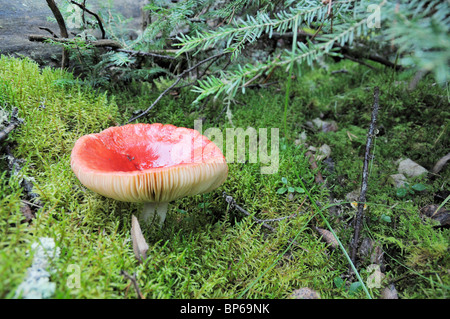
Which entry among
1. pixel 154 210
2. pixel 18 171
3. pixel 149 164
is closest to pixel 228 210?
pixel 154 210

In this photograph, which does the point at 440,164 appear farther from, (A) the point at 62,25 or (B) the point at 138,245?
(A) the point at 62,25

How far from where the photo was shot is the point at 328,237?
79.9 inches

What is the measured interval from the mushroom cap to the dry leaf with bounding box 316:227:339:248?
83 centimetres

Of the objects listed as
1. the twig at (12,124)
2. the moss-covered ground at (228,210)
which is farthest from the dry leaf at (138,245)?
the twig at (12,124)

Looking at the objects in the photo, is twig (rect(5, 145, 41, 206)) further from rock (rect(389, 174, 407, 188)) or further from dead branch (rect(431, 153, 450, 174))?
dead branch (rect(431, 153, 450, 174))

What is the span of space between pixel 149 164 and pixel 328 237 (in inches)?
55.9

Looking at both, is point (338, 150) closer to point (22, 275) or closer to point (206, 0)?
point (206, 0)

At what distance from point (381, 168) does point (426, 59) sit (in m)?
1.97

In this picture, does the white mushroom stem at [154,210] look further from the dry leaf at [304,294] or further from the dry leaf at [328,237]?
the dry leaf at [328,237]

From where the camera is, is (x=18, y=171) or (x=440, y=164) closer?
(x=18, y=171)

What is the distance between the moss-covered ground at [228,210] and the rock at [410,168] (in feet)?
0.36

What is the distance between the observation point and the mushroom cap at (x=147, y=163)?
1.56 m

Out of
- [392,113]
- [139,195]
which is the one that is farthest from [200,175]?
[392,113]

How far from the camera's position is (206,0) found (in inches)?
96.2
